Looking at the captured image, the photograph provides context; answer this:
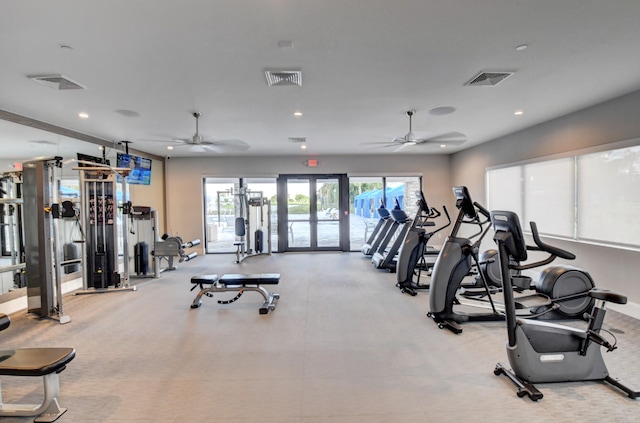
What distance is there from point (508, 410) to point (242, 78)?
376 cm

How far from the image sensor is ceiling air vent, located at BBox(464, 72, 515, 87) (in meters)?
3.23

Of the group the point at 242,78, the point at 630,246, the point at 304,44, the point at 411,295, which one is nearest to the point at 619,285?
the point at 630,246

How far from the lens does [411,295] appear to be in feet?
15.6

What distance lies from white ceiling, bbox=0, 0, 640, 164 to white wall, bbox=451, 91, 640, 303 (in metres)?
0.23

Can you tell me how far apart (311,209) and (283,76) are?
228 inches

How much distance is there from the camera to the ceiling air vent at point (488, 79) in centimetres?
323

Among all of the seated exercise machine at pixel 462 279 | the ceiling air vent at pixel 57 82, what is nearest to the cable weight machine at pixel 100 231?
the ceiling air vent at pixel 57 82

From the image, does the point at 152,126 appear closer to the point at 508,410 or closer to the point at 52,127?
the point at 52,127

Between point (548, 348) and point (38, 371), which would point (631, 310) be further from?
point (38, 371)

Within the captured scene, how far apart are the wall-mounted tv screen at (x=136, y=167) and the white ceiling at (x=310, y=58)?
160cm

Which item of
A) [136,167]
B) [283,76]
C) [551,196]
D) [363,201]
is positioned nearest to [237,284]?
[283,76]

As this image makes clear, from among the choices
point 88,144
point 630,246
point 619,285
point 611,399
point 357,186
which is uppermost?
point 88,144

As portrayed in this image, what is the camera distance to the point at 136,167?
7.06 m

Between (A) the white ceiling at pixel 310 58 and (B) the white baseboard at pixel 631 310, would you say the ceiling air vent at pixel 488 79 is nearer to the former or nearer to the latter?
(A) the white ceiling at pixel 310 58
